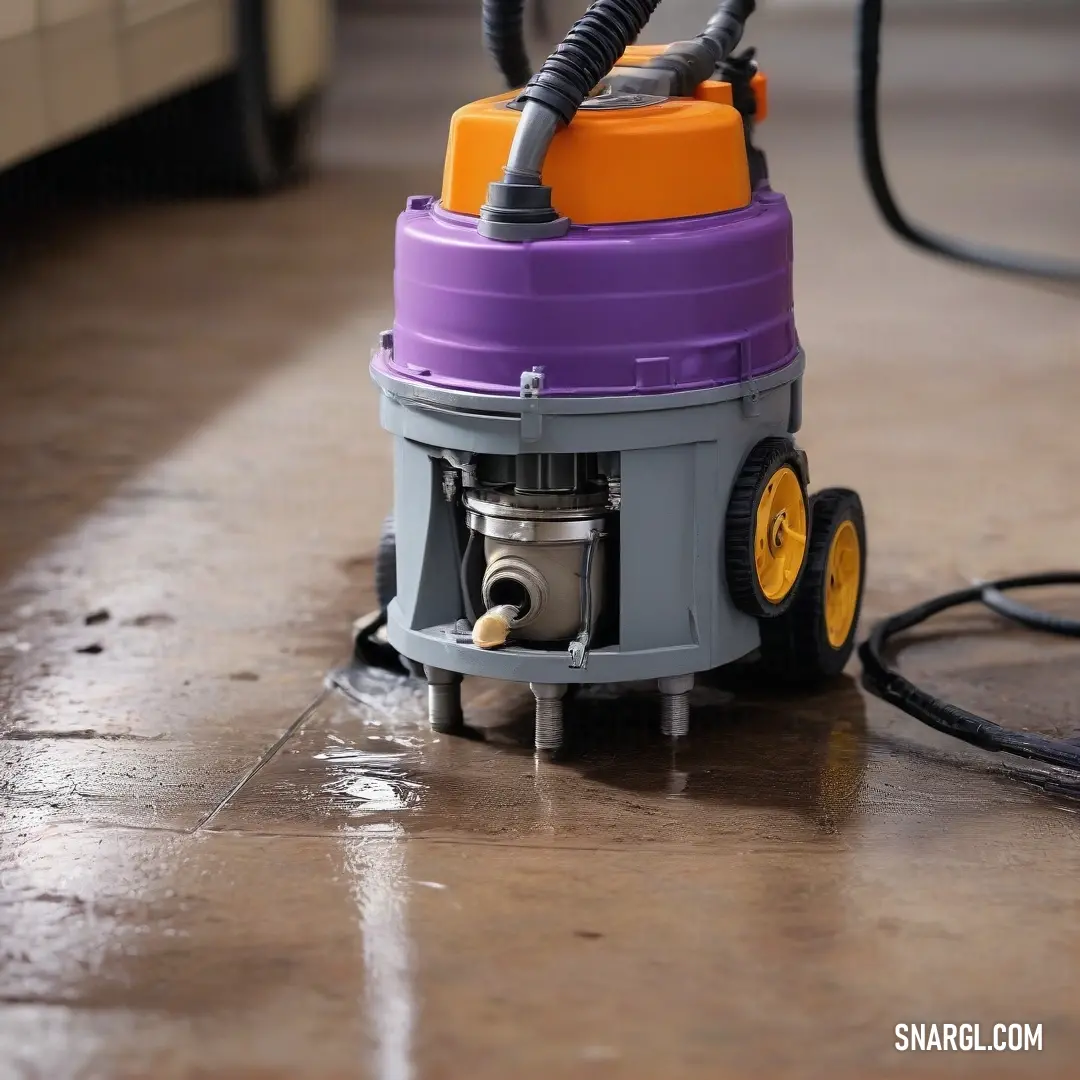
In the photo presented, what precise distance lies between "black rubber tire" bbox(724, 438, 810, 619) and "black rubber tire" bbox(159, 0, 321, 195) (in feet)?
9.43

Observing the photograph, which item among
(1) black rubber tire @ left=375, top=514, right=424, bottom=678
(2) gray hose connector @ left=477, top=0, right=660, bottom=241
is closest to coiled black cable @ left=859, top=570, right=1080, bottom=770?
(1) black rubber tire @ left=375, top=514, right=424, bottom=678

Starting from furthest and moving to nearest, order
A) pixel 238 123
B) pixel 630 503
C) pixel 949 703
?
pixel 238 123 < pixel 949 703 < pixel 630 503

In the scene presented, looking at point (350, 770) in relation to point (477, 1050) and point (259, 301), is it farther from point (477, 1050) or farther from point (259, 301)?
point (259, 301)

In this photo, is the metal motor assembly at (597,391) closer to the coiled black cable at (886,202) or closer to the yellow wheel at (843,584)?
the yellow wheel at (843,584)

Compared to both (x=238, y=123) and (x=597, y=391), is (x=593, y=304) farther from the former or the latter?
(x=238, y=123)

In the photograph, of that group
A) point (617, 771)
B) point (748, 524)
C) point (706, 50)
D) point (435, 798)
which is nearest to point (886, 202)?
point (706, 50)

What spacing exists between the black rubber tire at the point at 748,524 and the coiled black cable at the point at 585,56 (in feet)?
1.16

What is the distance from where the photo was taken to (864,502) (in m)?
2.24

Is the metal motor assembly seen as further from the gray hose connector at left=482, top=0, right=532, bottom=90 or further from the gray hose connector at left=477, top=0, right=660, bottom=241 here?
the gray hose connector at left=482, top=0, right=532, bottom=90

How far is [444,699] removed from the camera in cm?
160

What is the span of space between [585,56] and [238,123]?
2937 millimetres

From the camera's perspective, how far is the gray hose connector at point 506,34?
1664mm

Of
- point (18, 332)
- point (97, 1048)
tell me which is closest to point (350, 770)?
point (97, 1048)

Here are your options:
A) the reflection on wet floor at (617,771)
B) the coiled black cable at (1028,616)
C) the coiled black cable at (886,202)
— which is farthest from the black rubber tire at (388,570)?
the coiled black cable at (886,202)
